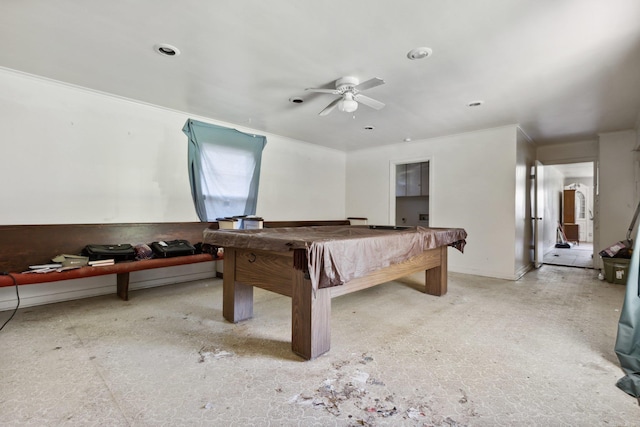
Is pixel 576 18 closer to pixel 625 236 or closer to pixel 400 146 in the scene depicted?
pixel 400 146

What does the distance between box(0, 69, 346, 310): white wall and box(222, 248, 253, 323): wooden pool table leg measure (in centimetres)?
181

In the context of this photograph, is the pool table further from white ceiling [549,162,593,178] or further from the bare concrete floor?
white ceiling [549,162,593,178]

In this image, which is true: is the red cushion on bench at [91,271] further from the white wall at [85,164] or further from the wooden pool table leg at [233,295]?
the wooden pool table leg at [233,295]

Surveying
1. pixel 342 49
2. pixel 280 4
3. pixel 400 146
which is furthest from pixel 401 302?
pixel 400 146

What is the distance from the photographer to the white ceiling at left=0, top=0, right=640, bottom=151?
201cm

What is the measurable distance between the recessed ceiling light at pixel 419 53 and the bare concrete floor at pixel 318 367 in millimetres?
2334

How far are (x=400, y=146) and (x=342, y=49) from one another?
3627mm

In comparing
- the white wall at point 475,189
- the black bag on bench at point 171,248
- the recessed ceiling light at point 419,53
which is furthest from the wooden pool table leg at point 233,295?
the white wall at point 475,189

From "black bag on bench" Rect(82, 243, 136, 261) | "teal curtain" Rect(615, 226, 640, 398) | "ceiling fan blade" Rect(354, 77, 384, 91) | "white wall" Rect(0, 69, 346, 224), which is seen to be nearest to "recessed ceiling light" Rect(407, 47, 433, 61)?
"ceiling fan blade" Rect(354, 77, 384, 91)

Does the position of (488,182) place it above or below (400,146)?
below

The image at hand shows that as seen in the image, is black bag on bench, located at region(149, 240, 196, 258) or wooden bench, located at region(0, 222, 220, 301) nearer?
wooden bench, located at region(0, 222, 220, 301)

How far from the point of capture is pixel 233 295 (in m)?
2.64

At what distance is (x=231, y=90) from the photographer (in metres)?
3.35

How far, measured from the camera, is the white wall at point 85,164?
301 cm
